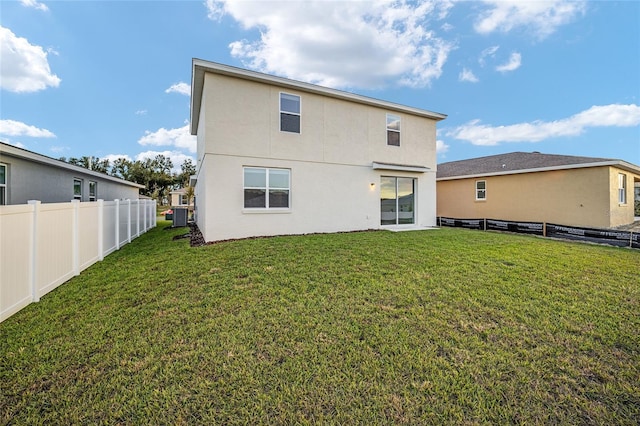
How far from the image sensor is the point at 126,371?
263cm

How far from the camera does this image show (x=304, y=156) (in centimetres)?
1051

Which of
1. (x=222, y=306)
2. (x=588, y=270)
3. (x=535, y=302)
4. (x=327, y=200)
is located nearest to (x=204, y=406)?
(x=222, y=306)

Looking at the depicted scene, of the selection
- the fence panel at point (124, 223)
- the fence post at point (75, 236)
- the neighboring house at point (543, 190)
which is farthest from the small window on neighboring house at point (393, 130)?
the fence post at point (75, 236)

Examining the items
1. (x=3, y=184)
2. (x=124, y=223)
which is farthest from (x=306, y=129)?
(x=3, y=184)

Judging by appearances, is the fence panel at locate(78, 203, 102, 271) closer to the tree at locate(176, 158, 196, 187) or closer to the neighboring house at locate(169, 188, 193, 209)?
the neighboring house at locate(169, 188, 193, 209)

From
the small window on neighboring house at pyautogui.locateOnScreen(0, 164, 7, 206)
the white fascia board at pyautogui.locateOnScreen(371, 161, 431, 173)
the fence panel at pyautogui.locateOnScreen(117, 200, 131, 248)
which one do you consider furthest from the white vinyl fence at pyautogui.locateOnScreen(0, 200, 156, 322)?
the white fascia board at pyautogui.locateOnScreen(371, 161, 431, 173)

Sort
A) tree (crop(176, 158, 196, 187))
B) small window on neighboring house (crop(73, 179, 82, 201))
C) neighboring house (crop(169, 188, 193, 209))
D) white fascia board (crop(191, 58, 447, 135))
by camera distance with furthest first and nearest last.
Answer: tree (crop(176, 158, 196, 187)) < neighboring house (crop(169, 188, 193, 209)) < small window on neighboring house (crop(73, 179, 82, 201)) < white fascia board (crop(191, 58, 447, 135))

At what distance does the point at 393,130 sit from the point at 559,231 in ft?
26.6

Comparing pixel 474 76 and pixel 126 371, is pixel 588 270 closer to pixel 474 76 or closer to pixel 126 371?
pixel 126 371

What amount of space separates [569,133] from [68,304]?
2918cm

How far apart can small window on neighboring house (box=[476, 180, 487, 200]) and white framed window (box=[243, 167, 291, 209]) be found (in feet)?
41.4

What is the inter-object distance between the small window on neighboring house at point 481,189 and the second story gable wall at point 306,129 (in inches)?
203

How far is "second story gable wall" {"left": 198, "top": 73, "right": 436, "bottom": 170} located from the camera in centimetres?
912

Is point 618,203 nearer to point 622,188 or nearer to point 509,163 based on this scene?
point 622,188
